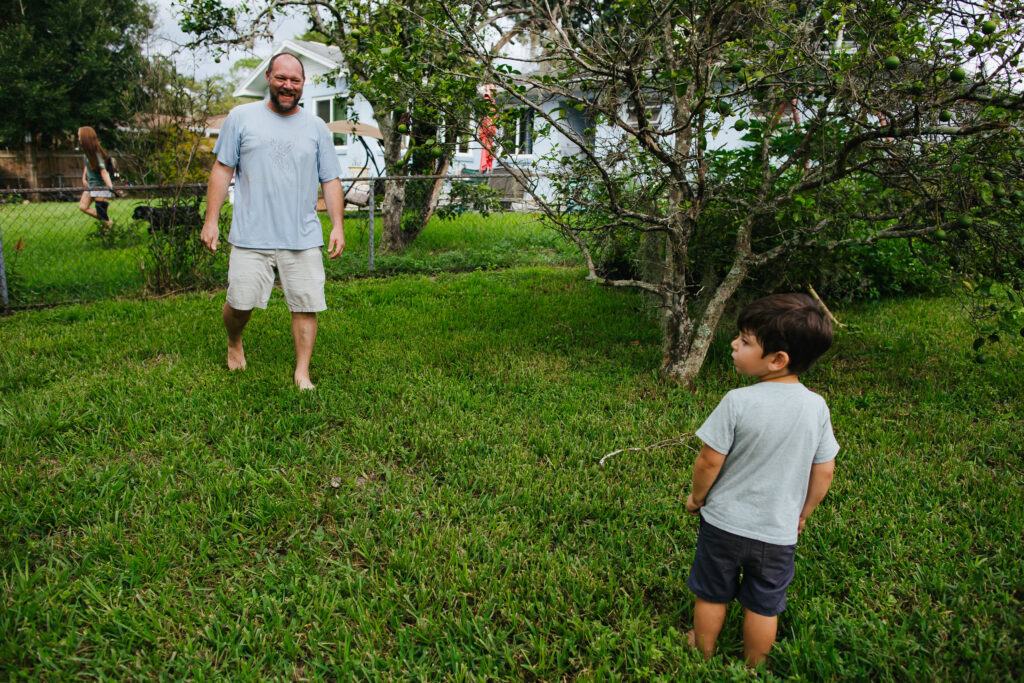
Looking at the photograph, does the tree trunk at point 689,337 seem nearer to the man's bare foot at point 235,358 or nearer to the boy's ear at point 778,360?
the boy's ear at point 778,360

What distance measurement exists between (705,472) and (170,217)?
7004mm

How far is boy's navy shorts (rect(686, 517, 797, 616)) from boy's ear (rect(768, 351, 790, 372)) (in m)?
0.53

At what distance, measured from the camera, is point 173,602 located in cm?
249

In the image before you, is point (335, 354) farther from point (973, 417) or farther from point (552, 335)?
point (973, 417)

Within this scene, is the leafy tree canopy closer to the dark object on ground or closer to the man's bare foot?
the dark object on ground

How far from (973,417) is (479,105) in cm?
369

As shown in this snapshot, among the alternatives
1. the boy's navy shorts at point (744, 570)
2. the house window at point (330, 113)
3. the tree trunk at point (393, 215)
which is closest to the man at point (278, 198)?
the boy's navy shorts at point (744, 570)

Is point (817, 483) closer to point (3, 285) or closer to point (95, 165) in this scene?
point (3, 285)

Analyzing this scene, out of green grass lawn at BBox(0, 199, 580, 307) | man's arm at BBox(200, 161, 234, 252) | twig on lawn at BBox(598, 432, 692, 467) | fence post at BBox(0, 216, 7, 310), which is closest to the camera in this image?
twig on lawn at BBox(598, 432, 692, 467)

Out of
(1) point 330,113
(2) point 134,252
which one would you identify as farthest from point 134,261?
(1) point 330,113

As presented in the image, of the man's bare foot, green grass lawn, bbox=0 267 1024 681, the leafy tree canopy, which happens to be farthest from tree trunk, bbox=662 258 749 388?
the leafy tree canopy

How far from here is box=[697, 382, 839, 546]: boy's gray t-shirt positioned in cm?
206

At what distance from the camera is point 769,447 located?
2.07 metres

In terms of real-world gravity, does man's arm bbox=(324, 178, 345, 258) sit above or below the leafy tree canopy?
below
